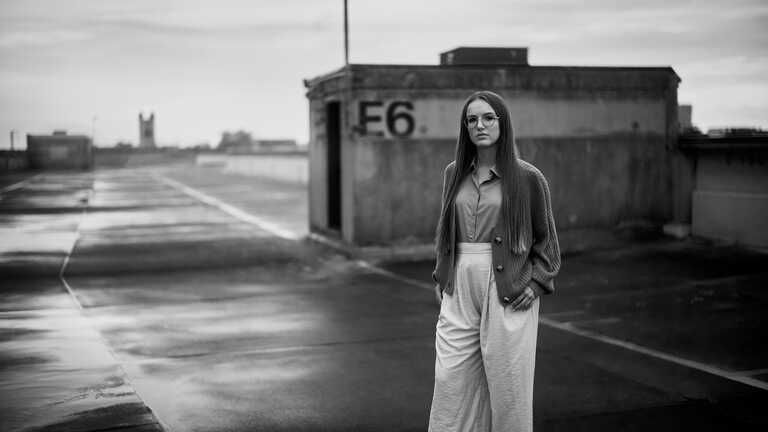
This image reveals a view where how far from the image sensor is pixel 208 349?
25.2 ft

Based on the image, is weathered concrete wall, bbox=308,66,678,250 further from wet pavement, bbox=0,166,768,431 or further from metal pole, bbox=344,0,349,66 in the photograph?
metal pole, bbox=344,0,349,66

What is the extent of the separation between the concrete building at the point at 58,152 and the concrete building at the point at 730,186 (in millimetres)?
79950

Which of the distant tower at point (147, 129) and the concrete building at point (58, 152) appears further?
the distant tower at point (147, 129)

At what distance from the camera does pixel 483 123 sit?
4.05m

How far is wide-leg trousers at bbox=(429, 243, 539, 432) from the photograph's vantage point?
12.9 feet

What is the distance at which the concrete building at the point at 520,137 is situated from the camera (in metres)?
13.7

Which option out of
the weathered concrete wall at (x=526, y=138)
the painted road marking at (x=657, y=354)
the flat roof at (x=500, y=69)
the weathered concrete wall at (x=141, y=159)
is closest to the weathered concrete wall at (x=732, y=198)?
the weathered concrete wall at (x=526, y=138)

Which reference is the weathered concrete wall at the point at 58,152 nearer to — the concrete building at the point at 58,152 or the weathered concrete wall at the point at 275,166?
the concrete building at the point at 58,152

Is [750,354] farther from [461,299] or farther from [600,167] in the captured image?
[600,167]

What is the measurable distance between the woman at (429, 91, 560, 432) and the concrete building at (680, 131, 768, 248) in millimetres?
10162

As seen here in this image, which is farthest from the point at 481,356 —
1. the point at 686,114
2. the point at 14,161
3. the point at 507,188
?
the point at 14,161

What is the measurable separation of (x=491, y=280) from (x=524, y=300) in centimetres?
18

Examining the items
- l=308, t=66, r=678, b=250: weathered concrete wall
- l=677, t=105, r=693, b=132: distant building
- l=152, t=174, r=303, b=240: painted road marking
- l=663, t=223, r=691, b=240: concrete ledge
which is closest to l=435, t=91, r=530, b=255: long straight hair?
l=308, t=66, r=678, b=250: weathered concrete wall

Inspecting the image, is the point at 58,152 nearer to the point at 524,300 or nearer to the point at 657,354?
the point at 657,354
